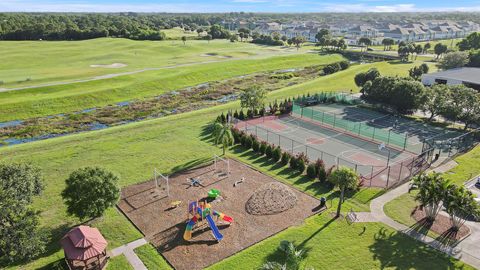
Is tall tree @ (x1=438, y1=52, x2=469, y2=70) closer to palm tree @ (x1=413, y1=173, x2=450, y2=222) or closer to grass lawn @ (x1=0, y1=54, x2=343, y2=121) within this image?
grass lawn @ (x1=0, y1=54, x2=343, y2=121)

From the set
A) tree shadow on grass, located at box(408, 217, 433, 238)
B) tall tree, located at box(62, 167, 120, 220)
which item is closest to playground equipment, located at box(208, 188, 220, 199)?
tall tree, located at box(62, 167, 120, 220)

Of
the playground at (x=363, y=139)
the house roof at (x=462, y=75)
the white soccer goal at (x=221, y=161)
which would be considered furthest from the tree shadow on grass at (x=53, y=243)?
the house roof at (x=462, y=75)

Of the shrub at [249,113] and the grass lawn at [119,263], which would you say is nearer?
the grass lawn at [119,263]

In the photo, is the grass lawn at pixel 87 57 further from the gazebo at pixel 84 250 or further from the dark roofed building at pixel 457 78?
the dark roofed building at pixel 457 78

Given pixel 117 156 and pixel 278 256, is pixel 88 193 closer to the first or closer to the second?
pixel 278 256

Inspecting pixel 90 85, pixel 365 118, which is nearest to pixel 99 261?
pixel 365 118

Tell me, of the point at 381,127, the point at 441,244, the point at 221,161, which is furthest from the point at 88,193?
the point at 381,127
